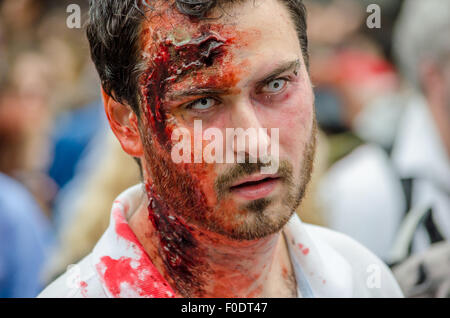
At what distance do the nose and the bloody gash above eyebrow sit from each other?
0.47ft

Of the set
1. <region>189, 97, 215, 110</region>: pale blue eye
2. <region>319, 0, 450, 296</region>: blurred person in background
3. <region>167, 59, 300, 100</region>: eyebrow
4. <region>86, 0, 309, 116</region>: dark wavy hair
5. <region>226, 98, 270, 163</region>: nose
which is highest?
<region>86, 0, 309, 116</region>: dark wavy hair

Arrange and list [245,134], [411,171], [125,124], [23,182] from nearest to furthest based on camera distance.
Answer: [245,134], [125,124], [411,171], [23,182]

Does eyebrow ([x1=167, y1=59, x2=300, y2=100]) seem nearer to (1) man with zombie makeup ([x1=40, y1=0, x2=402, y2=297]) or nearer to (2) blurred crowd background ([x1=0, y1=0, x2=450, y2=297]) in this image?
(1) man with zombie makeup ([x1=40, y1=0, x2=402, y2=297])

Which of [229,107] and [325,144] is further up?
[229,107]

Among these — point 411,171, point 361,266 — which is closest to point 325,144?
point 411,171

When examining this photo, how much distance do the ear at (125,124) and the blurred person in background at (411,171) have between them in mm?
1226

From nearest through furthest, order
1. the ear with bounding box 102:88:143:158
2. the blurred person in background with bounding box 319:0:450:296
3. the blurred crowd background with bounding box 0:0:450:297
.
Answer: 1. the ear with bounding box 102:88:143:158
2. the blurred crowd background with bounding box 0:0:450:297
3. the blurred person in background with bounding box 319:0:450:296

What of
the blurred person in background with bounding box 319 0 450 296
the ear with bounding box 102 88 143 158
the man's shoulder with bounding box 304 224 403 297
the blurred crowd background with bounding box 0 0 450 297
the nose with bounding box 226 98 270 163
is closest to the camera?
the nose with bounding box 226 98 270 163

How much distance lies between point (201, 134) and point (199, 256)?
1.27ft

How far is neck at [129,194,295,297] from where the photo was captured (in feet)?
5.61

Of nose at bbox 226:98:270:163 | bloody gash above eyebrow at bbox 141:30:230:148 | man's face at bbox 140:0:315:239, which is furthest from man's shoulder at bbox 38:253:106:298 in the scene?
nose at bbox 226:98:270:163

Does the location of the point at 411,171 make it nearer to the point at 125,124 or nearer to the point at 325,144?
the point at 325,144

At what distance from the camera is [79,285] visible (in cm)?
169

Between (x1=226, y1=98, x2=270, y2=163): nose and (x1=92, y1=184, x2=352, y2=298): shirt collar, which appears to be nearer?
(x1=226, y1=98, x2=270, y2=163): nose
